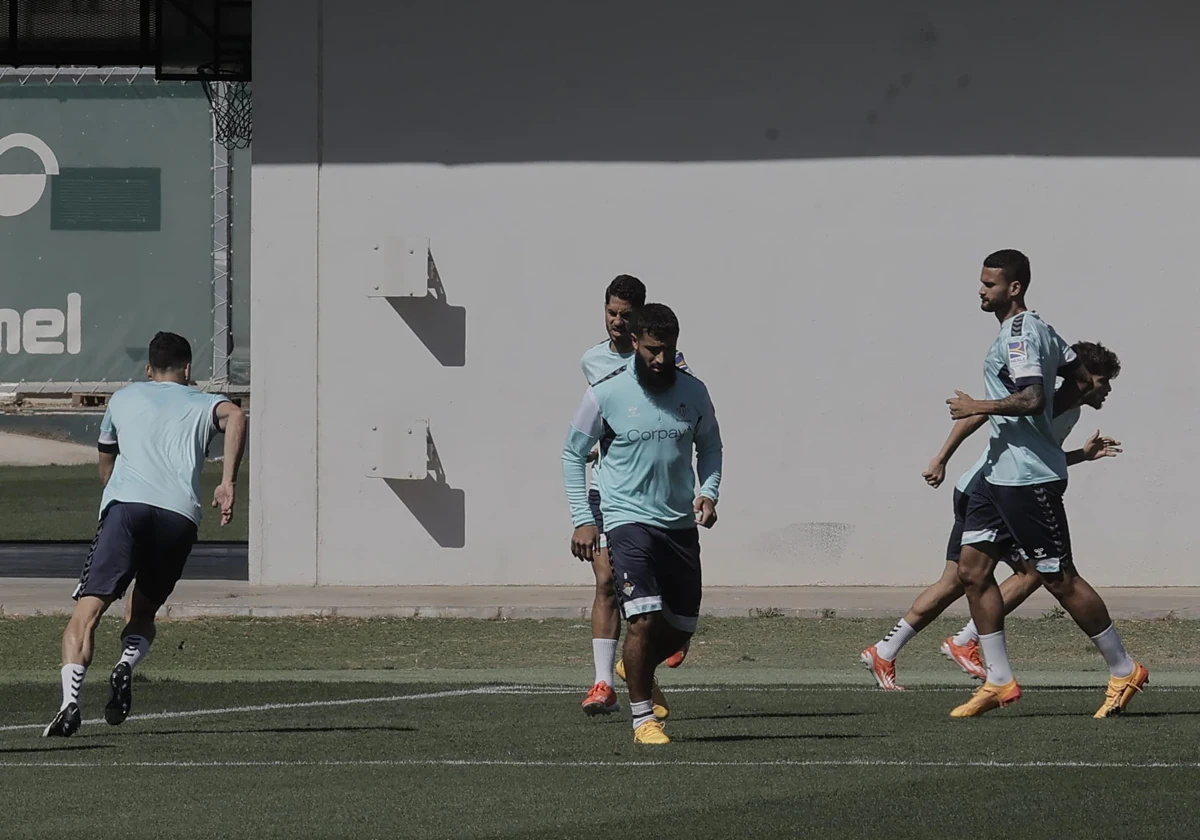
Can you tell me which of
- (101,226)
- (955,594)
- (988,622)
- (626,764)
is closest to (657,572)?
(626,764)

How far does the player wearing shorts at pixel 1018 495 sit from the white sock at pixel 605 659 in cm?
Result: 154

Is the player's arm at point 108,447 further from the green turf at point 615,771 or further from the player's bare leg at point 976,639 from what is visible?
the player's bare leg at point 976,639

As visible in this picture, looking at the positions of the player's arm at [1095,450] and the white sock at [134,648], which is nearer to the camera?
the white sock at [134,648]

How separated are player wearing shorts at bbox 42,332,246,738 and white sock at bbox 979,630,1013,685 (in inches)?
133

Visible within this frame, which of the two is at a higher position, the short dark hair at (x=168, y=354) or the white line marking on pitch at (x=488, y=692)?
the short dark hair at (x=168, y=354)

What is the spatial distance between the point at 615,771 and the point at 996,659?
2231 mm

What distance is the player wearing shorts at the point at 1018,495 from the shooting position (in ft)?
29.5

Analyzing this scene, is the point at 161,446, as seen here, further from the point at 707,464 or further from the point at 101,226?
the point at 101,226

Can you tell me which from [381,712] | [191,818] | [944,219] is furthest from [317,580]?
[191,818]

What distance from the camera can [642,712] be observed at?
8.66m

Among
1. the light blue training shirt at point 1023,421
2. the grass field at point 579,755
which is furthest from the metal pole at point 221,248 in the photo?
the light blue training shirt at point 1023,421

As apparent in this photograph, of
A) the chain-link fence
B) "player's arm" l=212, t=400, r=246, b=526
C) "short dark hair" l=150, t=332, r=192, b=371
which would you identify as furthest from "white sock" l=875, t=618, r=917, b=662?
the chain-link fence

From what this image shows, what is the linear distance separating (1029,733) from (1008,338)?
165 centimetres

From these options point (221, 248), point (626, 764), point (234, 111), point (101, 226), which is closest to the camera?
point (626, 764)
